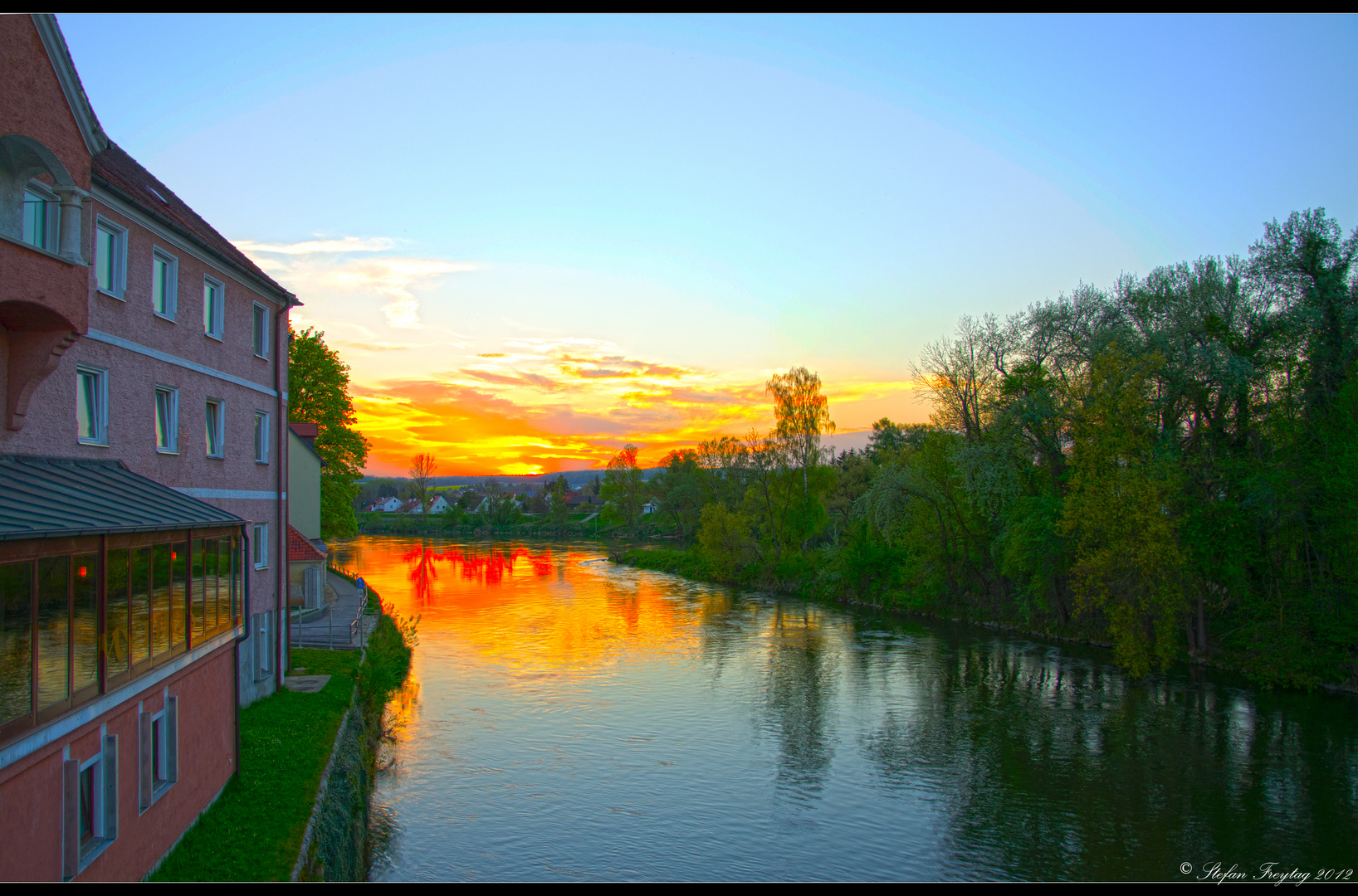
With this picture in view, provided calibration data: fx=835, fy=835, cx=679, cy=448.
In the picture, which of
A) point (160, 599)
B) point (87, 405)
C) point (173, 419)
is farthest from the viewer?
point (173, 419)

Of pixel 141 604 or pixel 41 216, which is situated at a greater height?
pixel 41 216

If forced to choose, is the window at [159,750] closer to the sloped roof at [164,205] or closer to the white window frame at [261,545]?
the sloped roof at [164,205]

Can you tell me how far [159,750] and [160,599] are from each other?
200 cm

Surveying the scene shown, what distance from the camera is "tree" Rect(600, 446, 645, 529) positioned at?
111000mm

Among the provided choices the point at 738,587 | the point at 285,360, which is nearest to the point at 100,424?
the point at 285,360

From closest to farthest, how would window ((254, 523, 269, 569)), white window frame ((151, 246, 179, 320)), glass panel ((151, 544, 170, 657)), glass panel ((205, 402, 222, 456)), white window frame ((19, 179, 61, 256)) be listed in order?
1. glass panel ((151, 544, 170, 657))
2. white window frame ((19, 179, 61, 256))
3. white window frame ((151, 246, 179, 320))
4. glass panel ((205, 402, 222, 456))
5. window ((254, 523, 269, 569))

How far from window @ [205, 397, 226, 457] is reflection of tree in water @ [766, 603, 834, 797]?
549 inches

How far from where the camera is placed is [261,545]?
65.7 feet

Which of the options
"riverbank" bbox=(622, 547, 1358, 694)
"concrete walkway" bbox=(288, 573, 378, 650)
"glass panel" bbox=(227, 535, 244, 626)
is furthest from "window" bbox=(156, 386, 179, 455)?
"riverbank" bbox=(622, 547, 1358, 694)

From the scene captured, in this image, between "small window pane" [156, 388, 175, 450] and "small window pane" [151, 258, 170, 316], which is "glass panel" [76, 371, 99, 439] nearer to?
"small window pane" [156, 388, 175, 450]

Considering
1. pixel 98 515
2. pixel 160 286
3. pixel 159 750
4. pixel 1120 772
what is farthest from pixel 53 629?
pixel 1120 772

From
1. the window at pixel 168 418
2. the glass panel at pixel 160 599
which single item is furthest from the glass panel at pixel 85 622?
the window at pixel 168 418

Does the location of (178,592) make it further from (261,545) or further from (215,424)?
(261,545)

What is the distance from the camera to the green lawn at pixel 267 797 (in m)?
10.1
